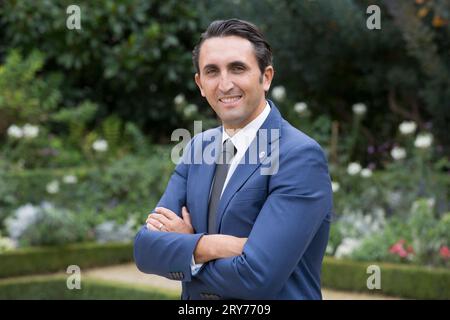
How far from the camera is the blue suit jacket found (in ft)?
6.77

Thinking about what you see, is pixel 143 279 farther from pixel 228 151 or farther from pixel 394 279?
pixel 228 151

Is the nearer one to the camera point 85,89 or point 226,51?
point 226,51

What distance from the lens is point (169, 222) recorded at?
7.63 feet

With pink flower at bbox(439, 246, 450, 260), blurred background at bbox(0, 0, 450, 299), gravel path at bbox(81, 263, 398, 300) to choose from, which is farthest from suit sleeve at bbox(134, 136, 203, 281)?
pink flower at bbox(439, 246, 450, 260)

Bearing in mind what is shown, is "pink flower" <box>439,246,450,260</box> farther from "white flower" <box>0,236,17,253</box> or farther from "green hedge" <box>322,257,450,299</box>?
"white flower" <box>0,236,17,253</box>

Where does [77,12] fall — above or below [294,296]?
above

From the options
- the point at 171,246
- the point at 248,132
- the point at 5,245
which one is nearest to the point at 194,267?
the point at 171,246

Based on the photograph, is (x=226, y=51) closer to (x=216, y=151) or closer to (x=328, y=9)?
(x=216, y=151)

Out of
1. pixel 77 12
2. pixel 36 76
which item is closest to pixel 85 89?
pixel 36 76

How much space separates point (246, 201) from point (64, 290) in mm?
3931

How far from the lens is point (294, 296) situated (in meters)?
2.12

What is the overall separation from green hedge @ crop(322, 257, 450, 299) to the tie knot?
139 inches

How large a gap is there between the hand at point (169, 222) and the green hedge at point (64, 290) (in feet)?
9.66

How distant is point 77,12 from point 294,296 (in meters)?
6.47
